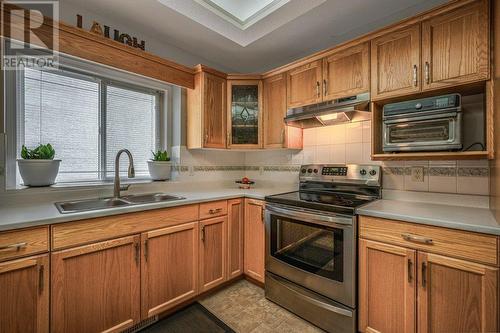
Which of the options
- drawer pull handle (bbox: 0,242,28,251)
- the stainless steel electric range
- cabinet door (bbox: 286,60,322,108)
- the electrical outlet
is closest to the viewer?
drawer pull handle (bbox: 0,242,28,251)

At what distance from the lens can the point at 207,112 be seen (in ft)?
7.82

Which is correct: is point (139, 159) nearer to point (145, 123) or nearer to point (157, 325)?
point (145, 123)

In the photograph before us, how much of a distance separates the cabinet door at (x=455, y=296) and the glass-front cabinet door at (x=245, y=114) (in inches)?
69.9

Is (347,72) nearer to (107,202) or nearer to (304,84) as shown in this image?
(304,84)

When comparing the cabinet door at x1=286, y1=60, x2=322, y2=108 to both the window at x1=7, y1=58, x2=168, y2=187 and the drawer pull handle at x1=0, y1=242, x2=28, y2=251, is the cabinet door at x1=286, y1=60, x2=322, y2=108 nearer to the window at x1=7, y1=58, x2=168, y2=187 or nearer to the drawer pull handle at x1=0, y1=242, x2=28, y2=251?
the window at x1=7, y1=58, x2=168, y2=187

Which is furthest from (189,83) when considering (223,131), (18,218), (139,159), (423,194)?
(423,194)

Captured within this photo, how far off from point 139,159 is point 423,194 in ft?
8.56

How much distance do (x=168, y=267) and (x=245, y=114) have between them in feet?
5.62

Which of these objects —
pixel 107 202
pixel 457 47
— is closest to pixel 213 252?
pixel 107 202

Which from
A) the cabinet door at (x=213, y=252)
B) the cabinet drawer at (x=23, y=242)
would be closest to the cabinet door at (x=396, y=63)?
the cabinet door at (x=213, y=252)

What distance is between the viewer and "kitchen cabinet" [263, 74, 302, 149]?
239 centimetres

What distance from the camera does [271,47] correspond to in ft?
7.98

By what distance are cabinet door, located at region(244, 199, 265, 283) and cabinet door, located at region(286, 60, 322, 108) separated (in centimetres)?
108

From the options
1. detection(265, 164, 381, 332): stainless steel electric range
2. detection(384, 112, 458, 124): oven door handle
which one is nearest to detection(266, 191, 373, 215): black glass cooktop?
detection(265, 164, 381, 332): stainless steel electric range
